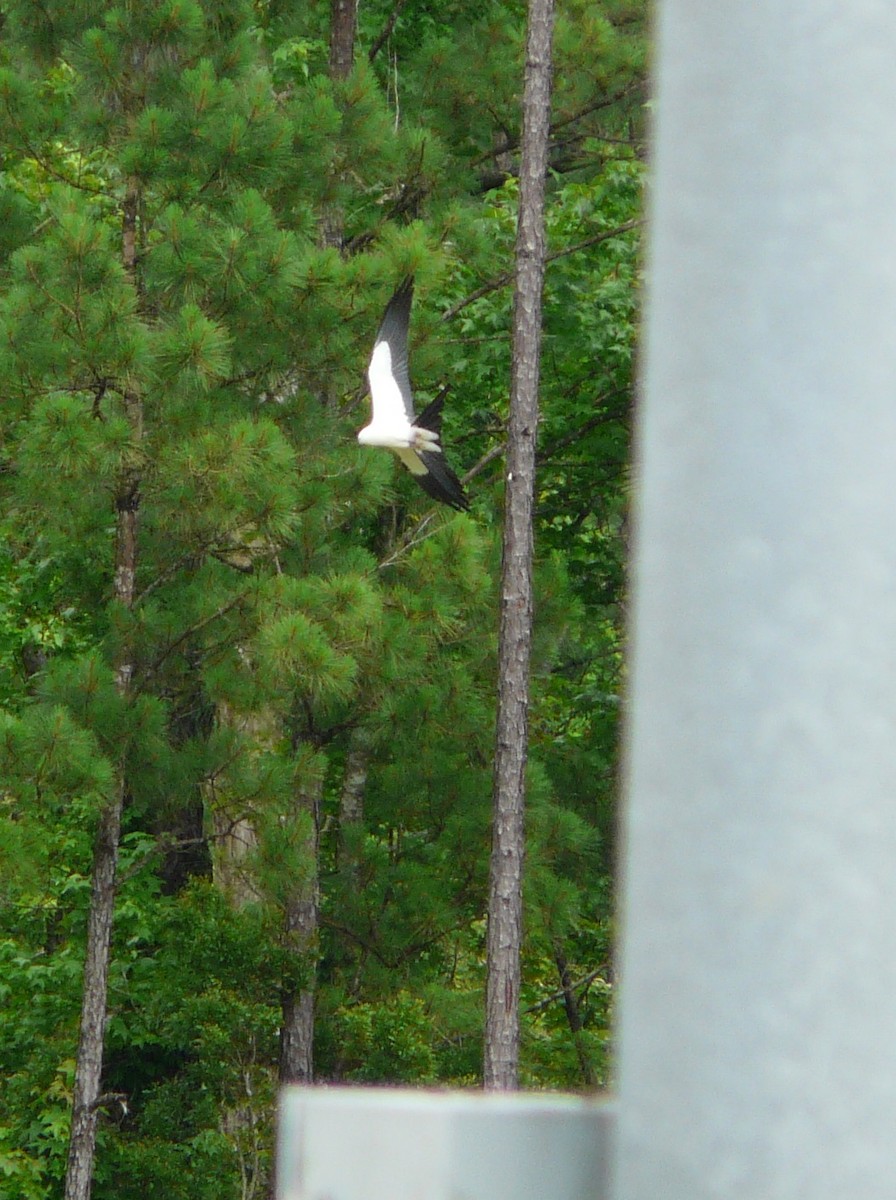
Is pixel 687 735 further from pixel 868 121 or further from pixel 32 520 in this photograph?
pixel 32 520

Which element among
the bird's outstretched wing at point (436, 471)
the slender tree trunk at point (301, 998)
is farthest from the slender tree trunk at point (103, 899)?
the bird's outstretched wing at point (436, 471)

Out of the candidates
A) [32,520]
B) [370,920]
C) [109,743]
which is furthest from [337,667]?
[370,920]

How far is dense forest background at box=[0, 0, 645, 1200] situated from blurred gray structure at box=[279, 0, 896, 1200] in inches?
379

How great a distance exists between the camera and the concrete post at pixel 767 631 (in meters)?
0.78

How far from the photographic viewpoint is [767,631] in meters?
0.82

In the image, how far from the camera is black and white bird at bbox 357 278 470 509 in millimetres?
10484

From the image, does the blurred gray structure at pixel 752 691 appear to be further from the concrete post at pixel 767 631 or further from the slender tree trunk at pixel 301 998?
the slender tree trunk at pixel 301 998

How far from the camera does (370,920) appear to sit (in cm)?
1333

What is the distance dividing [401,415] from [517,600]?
1.91m

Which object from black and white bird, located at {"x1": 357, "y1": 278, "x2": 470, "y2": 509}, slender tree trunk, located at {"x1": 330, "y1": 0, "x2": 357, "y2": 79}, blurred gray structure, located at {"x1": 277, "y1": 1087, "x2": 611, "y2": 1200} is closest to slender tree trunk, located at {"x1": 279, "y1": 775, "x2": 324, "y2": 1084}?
black and white bird, located at {"x1": 357, "y1": 278, "x2": 470, "y2": 509}

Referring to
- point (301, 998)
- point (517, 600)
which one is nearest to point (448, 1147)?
point (517, 600)

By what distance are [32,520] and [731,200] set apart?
437 inches

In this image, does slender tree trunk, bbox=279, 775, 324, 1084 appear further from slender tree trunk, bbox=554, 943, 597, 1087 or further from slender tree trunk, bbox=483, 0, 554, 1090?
slender tree trunk, bbox=554, 943, 597, 1087

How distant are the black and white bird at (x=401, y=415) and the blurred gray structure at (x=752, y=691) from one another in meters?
9.62
